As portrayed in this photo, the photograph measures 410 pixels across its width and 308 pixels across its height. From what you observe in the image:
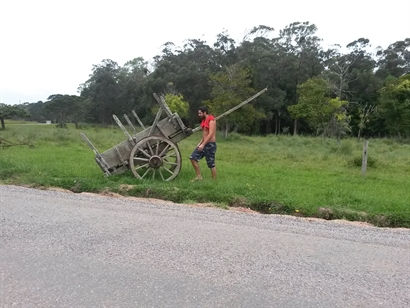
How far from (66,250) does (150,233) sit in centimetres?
118

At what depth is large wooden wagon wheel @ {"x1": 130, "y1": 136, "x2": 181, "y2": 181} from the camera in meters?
10.6

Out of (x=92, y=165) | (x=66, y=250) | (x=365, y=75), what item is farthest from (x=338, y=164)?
(x=365, y=75)

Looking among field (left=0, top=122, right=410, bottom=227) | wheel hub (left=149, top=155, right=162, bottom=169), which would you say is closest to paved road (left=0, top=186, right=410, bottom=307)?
field (left=0, top=122, right=410, bottom=227)

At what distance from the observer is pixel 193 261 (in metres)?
4.57

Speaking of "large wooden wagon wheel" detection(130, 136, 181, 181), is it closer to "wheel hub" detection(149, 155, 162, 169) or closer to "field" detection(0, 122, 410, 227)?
"wheel hub" detection(149, 155, 162, 169)

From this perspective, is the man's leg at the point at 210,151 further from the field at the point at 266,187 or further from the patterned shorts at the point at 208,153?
the field at the point at 266,187

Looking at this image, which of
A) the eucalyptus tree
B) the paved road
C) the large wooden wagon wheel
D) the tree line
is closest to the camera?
the paved road

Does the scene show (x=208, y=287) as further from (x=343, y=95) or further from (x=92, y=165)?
(x=343, y=95)

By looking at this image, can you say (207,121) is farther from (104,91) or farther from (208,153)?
(104,91)

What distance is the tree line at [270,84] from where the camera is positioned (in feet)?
138

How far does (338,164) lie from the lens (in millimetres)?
16391

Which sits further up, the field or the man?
the man

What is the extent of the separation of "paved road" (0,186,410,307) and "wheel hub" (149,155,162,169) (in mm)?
3699

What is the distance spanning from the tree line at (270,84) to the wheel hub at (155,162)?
26624 millimetres
